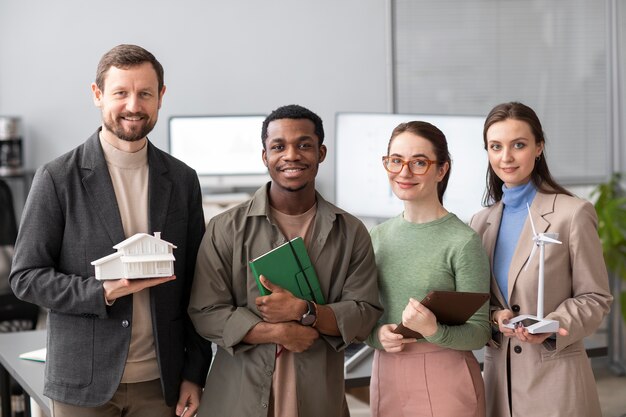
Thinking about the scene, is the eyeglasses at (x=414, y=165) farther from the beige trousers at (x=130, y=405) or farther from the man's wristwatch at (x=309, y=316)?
the beige trousers at (x=130, y=405)

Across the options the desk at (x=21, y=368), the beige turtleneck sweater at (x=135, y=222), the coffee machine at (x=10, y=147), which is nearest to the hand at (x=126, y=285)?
the beige turtleneck sweater at (x=135, y=222)

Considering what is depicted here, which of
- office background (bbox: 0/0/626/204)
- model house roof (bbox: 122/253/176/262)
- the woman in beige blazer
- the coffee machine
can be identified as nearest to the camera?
model house roof (bbox: 122/253/176/262)

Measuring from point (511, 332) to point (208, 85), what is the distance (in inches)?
159

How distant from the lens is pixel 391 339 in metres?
2.24

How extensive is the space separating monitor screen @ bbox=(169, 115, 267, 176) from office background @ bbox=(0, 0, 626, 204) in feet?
0.59

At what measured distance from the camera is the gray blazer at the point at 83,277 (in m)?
2.14

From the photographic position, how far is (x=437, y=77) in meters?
5.68

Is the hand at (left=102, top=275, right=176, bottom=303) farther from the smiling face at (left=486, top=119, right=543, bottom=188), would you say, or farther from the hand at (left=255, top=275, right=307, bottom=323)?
the smiling face at (left=486, top=119, right=543, bottom=188)

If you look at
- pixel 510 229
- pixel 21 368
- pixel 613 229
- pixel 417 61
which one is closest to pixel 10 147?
pixel 417 61

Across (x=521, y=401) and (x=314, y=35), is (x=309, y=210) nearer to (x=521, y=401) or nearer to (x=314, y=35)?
(x=521, y=401)

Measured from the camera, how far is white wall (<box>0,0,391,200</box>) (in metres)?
5.68

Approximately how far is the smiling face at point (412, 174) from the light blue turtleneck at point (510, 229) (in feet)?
0.76

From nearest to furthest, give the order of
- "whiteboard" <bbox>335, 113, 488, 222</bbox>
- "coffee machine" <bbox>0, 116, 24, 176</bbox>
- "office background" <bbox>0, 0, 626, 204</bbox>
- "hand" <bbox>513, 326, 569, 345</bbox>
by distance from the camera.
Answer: "hand" <bbox>513, 326, 569, 345</bbox> < "whiteboard" <bbox>335, 113, 488, 222</bbox> < "coffee machine" <bbox>0, 116, 24, 176</bbox> < "office background" <bbox>0, 0, 626, 204</bbox>

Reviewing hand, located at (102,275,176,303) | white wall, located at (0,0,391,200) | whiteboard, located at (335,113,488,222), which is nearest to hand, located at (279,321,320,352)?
hand, located at (102,275,176,303)
